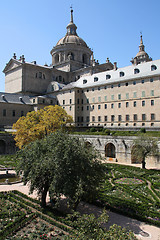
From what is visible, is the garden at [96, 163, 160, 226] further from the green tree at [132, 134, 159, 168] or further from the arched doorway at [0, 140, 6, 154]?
the arched doorway at [0, 140, 6, 154]

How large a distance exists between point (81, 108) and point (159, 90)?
2025cm

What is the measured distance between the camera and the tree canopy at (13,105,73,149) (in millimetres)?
29938

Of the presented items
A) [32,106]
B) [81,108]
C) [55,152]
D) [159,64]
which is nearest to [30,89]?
[32,106]

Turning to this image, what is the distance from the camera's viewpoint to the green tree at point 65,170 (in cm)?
1155

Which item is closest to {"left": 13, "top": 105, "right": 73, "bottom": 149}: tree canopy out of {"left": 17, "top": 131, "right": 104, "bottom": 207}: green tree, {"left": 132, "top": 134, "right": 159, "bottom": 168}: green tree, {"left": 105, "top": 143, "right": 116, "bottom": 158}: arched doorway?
{"left": 105, "top": 143, "right": 116, "bottom": 158}: arched doorway

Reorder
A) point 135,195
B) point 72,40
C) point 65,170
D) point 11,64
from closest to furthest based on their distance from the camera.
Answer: point 65,170
point 135,195
point 11,64
point 72,40

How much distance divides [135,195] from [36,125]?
64.9 ft

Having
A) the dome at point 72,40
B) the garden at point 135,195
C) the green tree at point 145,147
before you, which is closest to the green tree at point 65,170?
the garden at point 135,195

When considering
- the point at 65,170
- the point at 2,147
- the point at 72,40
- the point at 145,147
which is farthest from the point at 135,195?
the point at 72,40

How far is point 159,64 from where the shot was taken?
40.2 meters

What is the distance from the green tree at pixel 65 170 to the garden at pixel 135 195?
83.7 inches

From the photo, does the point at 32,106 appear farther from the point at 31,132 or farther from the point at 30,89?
the point at 31,132

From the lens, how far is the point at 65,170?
38.3ft

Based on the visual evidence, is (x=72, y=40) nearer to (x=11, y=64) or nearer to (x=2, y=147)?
(x=11, y=64)
